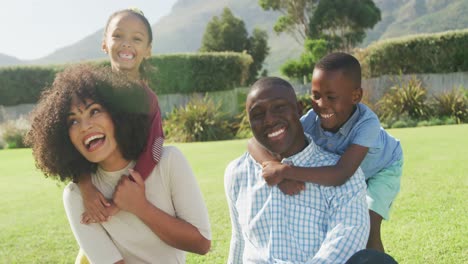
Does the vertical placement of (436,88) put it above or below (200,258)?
below

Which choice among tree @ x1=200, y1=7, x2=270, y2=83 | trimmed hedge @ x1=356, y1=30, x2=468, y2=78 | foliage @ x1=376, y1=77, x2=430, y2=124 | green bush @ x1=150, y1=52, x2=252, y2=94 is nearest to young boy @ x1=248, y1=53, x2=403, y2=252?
foliage @ x1=376, y1=77, x2=430, y2=124

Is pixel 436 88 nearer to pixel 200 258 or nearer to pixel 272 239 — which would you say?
pixel 200 258

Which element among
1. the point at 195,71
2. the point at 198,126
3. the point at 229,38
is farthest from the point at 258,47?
the point at 198,126

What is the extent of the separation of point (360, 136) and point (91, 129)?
1.39 metres

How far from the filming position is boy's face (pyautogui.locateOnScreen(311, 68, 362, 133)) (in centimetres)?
292

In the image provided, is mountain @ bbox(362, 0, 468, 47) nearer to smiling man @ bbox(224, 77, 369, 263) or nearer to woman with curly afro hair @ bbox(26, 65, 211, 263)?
smiling man @ bbox(224, 77, 369, 263)

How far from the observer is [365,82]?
779 inches

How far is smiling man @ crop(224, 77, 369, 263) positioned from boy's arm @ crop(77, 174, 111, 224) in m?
0.60

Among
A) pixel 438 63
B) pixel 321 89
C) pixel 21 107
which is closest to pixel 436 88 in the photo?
pixel 438 63

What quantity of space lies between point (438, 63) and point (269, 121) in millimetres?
19734

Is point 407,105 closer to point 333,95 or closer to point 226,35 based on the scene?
point 333,95

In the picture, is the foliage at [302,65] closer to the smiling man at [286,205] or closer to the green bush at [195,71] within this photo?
the green bush at [195,71]

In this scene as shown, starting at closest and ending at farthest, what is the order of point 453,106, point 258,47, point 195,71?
1. point 453,106
2. point 195,71
3. point 258,47

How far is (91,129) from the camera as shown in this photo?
8.38 feet
